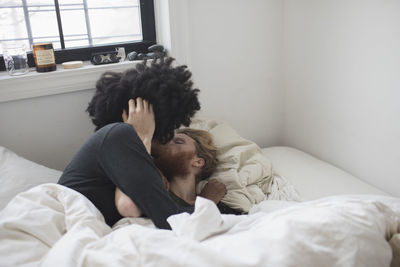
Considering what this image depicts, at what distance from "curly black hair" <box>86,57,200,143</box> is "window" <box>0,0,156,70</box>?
0.51 m

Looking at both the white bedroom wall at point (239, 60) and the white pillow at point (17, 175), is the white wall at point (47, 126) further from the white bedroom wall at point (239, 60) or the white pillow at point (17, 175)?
the white bedroom wall at point (239, 60)

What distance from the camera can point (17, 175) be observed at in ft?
4.48

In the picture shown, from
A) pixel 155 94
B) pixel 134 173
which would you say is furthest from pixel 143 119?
pixel 134 173

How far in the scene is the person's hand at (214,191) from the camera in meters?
1.51

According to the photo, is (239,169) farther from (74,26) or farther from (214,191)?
(74,26)

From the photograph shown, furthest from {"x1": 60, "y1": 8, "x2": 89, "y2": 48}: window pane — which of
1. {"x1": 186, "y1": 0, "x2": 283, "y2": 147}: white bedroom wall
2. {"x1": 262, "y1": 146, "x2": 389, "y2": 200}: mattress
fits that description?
{"x1": 262, "y1": 146, "x2": 389, "y2": 200}: mattress

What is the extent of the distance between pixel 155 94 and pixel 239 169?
55 cm

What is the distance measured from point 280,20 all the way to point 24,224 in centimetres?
159

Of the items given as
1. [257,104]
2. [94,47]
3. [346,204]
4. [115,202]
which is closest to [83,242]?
[115,202]

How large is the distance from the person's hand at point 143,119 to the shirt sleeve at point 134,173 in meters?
0.15

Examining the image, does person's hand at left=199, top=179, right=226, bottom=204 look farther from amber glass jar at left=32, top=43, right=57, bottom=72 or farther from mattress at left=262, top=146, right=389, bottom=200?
amber glass jar at left=32, top=43, right=57, bottom=72

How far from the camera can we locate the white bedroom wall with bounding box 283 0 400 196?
1.51 m

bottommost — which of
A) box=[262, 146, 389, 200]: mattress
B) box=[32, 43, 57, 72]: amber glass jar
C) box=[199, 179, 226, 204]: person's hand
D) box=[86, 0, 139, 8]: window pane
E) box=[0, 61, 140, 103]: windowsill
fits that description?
box=[262, 146, 389, 200]: mattress

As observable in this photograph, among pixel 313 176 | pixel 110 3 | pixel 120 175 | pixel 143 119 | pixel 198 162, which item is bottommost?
pixel 313 176
